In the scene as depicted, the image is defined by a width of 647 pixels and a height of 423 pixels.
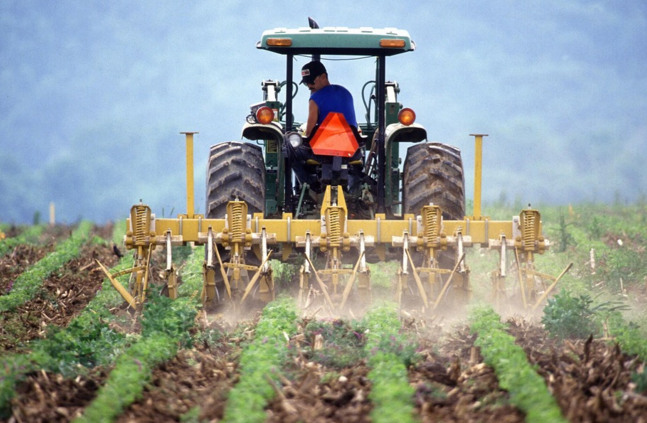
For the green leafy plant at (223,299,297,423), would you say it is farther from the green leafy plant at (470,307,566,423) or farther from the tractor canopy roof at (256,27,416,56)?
the tractor canopy roof at (256,27,416,56)

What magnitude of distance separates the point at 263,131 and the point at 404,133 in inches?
57.4

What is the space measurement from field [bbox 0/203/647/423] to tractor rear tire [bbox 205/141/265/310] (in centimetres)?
90

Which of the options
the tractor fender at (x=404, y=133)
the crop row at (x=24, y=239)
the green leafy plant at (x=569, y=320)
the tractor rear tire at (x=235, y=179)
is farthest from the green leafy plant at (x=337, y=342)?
the crop row at (x=24, y=239)

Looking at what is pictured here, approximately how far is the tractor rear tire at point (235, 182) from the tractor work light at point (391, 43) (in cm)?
179

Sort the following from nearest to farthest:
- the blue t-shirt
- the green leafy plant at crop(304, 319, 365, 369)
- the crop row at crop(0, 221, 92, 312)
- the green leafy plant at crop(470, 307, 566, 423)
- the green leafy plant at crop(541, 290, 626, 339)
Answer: the green leafy plant at crop(470, 307, 566, 423) < the green leafy plant at crop(304, 319, 365, 369) < the green leafy plant at crop(541, 290, 626, 339) < the blue t-shirt < the crop row at crop(0, 221, 92, 312)

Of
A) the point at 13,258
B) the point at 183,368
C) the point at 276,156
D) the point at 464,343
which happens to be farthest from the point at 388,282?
the point at 13,258

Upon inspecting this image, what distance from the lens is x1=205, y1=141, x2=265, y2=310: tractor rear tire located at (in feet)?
33.2

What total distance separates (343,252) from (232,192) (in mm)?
1316

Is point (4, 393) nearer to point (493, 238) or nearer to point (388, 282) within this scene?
point (493, 238)

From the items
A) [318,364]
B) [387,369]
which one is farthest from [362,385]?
[318,364]

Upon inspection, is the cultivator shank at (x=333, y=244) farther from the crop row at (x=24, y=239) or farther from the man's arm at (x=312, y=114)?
the crop row at (x=24, y=239)

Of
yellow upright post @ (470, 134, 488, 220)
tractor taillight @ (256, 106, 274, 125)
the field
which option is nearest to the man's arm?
tractor taillight @ (256, 106, 274, 125)

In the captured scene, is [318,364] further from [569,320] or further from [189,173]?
[189,173]

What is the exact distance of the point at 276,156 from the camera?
35.5 feet
